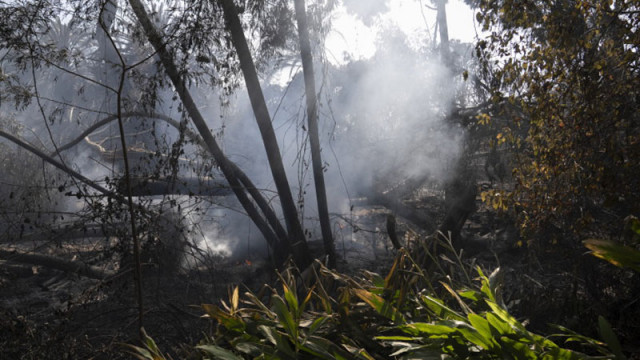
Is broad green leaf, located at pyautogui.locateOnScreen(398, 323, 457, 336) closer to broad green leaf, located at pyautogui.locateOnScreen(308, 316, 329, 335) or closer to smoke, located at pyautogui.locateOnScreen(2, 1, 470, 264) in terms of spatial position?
broad green leaf, located at pyautogui.locateOnScreen(308, 316, 329, 335)

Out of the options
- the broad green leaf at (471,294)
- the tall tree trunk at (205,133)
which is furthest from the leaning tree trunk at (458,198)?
the tall tree trunk at (205,133)

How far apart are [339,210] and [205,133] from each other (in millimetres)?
6296

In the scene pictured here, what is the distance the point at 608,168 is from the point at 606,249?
3013 mm

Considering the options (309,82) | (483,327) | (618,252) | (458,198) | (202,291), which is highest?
(309,82)

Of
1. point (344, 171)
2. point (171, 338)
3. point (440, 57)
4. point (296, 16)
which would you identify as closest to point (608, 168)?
point (296, 16)

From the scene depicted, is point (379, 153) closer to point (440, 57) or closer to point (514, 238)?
point (440, 57)

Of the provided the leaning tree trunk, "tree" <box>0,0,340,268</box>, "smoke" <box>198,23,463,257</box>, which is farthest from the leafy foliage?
"smoke" <box>198,23,463,257</box>

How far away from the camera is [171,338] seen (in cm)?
581

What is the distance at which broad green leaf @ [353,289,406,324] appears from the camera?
55.4 inches

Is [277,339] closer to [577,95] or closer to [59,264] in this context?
[577,95]

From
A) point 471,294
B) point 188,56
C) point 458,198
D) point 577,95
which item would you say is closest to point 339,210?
point 458,198

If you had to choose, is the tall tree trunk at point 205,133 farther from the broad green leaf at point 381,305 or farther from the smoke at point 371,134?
the broad green leaf at point 381,305

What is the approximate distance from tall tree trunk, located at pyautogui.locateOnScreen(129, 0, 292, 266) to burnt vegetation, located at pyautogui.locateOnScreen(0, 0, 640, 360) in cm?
4

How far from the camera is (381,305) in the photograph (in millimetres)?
1436
